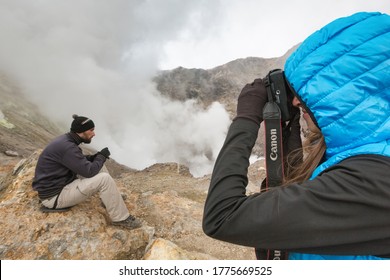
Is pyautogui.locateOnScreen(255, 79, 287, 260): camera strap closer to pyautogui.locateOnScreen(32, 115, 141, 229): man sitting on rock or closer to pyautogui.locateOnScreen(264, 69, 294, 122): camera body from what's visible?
pyautogui.locateOnScreen(264, 69, 294, 122): camera body

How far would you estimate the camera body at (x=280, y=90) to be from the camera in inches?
53.4

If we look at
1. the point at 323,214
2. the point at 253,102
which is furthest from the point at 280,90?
the point at 323,214

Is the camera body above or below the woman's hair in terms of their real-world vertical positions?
above

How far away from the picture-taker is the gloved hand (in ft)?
4.34

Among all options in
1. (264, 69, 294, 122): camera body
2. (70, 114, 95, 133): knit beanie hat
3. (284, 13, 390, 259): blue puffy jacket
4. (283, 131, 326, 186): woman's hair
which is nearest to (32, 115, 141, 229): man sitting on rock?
(70, 114, 95, 133): knit beanie hat

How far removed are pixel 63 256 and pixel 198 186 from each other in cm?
604

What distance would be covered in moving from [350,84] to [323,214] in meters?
0.57

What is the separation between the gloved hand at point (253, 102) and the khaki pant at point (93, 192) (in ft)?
15.1

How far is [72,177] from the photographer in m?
5.44

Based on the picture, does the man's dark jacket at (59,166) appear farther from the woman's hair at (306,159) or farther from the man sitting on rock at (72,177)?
the woman's hair at (306,159)

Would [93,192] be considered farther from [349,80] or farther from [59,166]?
[349,80]

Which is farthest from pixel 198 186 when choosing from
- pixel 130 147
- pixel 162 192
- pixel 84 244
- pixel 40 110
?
pixel 130 147

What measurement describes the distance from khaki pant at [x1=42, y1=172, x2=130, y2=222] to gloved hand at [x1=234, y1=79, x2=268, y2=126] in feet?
15.1

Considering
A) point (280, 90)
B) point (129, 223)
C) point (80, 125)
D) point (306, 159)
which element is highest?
point (80, 125)
